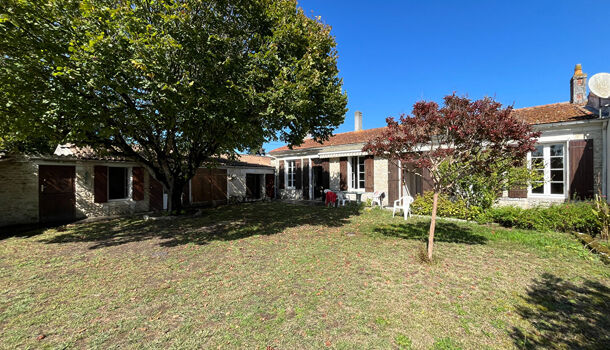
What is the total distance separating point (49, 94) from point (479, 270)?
10.9 meters

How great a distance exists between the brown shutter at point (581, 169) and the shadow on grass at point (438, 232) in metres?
4.82

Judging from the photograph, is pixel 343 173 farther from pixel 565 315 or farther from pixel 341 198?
pixel 565 315

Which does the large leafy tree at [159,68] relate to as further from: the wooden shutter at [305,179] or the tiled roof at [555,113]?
the tiled roof at [555,113]

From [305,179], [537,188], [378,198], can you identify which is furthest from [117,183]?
[537,188]

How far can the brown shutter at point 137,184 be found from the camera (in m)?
14.0

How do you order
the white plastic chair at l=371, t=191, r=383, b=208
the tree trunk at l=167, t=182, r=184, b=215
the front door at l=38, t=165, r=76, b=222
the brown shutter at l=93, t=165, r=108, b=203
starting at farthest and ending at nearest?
1. the white plastic chair at l=371, t=191, r=383, b=208
2. the brown shutter at l=93, t=165, r=108, b=203
3. the tree trunk at l=167, t=182, r=184, b=215
4. the front door at l=38, t=165, r=76, b=222

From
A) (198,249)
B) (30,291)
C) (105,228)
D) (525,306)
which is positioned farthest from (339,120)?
(105,228)

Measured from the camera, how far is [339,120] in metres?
9.91

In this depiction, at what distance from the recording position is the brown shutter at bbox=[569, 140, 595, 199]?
30.8ft

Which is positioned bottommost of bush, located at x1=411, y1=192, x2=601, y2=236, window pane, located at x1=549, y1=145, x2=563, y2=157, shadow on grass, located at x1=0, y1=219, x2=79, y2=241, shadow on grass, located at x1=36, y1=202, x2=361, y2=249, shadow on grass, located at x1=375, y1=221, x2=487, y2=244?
shadow on grass, located at x1=0, y1=219, x2=79, y2=241

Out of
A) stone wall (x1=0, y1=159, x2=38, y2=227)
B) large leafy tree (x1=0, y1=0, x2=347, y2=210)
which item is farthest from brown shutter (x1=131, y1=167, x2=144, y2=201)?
large leafy tree (x1=0, y1=0, x2=347, y2=210)

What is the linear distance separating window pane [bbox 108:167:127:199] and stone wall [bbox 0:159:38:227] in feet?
9.08

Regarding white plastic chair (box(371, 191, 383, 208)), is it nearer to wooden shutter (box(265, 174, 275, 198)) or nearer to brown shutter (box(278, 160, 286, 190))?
brown shutter (box(278, 160, 286, 190))

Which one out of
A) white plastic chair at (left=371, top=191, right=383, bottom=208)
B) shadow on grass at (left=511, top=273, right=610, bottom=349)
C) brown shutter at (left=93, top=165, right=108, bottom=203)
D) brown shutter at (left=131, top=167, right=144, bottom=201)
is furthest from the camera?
white plastic chair at (left=371, top=191, right=383, bottom=208)
